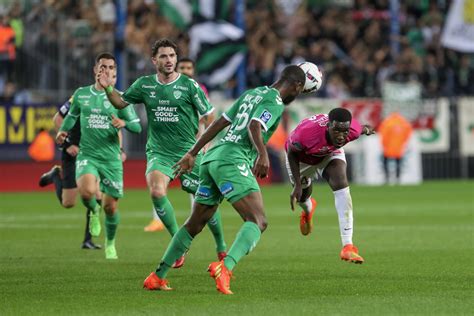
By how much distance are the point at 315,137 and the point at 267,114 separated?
3.20 m

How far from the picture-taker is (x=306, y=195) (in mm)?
14695

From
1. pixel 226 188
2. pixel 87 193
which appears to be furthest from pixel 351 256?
pixel 87 193

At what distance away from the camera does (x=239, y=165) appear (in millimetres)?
10469

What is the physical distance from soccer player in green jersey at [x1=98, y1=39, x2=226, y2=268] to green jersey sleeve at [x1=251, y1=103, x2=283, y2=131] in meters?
2.66

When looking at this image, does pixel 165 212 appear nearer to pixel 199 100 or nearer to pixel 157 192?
pixel 157 192

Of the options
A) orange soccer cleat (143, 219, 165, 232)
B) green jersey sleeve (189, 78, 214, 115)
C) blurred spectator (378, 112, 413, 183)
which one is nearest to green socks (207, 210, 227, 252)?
green jersey sleeve (189, 78, 214, 115)

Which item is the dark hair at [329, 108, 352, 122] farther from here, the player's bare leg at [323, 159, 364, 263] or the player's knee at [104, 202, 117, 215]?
the player's knee at [104, 202, 117, 215]

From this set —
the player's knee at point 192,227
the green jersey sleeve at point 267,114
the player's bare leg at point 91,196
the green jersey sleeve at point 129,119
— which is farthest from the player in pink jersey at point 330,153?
the player's bare leg at point 91,196

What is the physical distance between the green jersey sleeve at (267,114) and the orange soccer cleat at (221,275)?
1.20 meters

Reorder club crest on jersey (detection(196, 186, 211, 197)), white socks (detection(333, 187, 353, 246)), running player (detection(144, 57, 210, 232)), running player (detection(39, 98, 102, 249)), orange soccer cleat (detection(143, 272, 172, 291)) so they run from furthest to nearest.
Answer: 1. running player (detection(39, 98, 102, 249))
2. running player (detection(144, 57, 210, 232))
3. white socks (detection(333, 187, 353, 246))
4. orange soccer cleat (detection(143, 272, 172, 291))
5. club crest on jersey (detection(196, 186, 211, 197))

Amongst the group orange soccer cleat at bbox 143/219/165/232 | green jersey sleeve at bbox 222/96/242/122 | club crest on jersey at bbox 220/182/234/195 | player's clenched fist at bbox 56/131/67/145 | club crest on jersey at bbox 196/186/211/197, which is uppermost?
green jersey sleeve at bbox 222/96/242/122

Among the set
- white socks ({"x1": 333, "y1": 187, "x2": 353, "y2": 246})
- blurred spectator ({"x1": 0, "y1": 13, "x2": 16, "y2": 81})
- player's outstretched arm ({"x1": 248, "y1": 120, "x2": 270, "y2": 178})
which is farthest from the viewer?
blurred spectator ({"x1": 0, "y1": 13, "x2": 16, "y2": 81})

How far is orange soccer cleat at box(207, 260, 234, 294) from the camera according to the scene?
33.6 feet

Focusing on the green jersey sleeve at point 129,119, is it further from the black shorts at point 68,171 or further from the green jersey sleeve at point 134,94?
the black shorts at point 68,171
